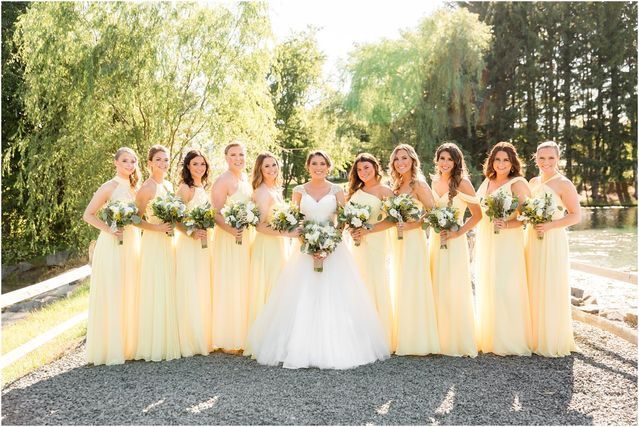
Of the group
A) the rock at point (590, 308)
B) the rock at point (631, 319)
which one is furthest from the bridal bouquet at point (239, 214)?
the rock at point (590, 308)

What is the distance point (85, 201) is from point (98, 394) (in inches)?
428

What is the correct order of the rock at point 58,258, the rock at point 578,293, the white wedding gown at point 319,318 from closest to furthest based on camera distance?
1. the white wedding gown at point 319,318
2. the rock at point 578,293
3. the rock at point 58,258

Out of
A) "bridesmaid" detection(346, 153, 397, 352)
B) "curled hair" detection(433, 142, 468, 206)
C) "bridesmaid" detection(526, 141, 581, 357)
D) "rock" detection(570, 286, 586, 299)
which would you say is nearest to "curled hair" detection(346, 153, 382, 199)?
"bridesmaid" detection(346, 153, 397, 352)

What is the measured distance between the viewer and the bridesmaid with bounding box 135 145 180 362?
240 inches

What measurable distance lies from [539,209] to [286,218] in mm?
2688

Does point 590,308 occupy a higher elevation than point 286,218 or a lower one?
lower

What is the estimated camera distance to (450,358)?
6.05 meters

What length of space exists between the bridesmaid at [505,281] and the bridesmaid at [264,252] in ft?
7.80

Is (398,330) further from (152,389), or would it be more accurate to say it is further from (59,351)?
(59,351)

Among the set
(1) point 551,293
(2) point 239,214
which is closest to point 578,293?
(1) point 551,293

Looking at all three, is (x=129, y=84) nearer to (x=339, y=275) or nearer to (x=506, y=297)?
(x=339, y=275)

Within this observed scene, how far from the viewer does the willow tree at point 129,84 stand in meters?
13.4

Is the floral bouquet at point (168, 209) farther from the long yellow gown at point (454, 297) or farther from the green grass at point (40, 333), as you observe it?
the long yellow gown at point (454, 297)

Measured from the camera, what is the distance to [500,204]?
19.5 ft
